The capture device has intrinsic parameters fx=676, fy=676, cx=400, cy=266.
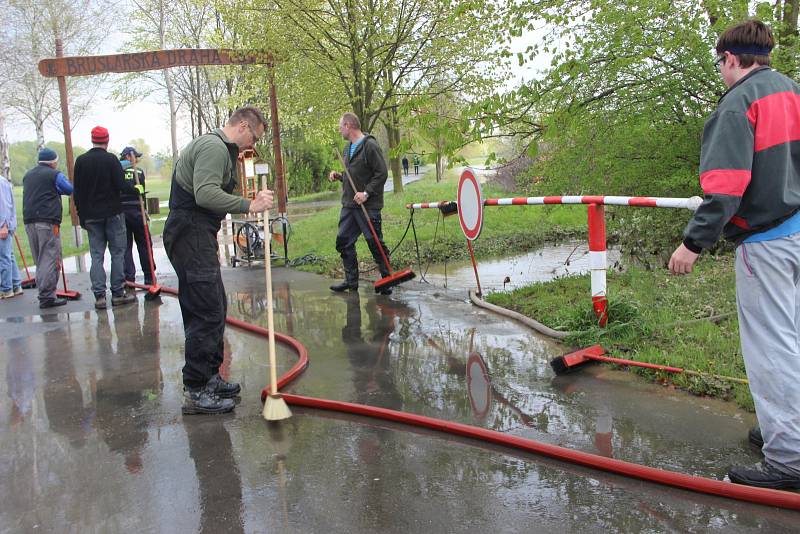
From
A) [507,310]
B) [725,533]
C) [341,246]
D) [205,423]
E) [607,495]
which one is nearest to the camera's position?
[725,533]

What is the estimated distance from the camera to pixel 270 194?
4613mm

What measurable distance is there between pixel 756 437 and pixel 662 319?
2.09 meters

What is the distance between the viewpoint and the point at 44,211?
883 centimetres

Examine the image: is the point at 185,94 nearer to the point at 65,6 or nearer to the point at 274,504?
the point at 65,6

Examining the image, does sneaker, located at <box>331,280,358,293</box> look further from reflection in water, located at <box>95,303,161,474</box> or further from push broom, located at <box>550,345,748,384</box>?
push broom, located at <box>550,345,748,384</box>

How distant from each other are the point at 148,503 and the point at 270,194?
2143 millimetres

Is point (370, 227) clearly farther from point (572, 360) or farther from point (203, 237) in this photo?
point (572, 360)

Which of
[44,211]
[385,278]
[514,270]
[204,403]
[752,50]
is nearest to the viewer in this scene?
[752,50]

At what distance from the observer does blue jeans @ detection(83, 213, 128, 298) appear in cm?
830

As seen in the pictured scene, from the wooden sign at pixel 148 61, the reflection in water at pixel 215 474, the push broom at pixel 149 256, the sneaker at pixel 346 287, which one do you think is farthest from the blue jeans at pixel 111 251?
the wooden sign at pixel 148 61

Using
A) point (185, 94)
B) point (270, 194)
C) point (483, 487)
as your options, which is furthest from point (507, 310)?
point (185, 94)

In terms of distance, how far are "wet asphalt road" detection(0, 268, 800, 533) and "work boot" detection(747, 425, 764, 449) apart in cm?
9

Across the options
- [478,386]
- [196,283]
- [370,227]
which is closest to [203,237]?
[196,283]

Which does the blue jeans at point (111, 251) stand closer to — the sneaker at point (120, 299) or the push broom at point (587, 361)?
the sneaker at point (120, 299)
